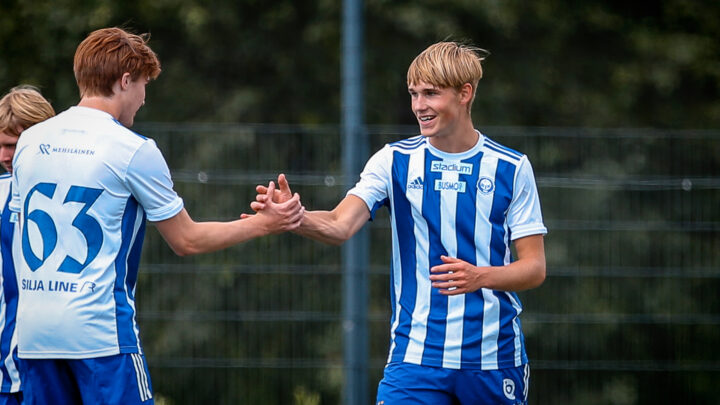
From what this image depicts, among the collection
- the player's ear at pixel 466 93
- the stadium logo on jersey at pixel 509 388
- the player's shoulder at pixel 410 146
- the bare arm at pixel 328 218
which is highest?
the player's ear at pixel 466 93

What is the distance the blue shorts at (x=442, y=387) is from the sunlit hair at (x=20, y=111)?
187cm

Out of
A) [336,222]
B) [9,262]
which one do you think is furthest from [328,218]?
[9,262]

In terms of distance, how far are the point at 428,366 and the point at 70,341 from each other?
4.53 feet

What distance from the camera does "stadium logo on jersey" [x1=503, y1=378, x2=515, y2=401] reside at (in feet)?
13.0

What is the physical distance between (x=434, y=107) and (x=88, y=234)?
1.44m

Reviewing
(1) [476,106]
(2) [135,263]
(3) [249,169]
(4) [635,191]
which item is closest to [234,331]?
(3) [249,169]

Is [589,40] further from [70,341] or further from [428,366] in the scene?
[70,341]

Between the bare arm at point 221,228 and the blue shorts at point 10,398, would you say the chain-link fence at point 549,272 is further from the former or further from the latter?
the bare arm at point 221,228

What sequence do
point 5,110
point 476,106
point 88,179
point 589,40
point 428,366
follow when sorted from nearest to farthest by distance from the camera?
1. point 88,179
2. point 428,366
3. point 5,110
4. point 476,106
5. point 589,40

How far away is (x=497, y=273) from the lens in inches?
149

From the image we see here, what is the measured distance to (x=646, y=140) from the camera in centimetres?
683

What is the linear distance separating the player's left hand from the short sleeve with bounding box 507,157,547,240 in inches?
13.5

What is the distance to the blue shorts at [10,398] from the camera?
427 cm

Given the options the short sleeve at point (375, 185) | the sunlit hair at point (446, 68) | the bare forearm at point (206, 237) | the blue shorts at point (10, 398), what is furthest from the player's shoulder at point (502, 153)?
the blue shorts at point (10, 398)
